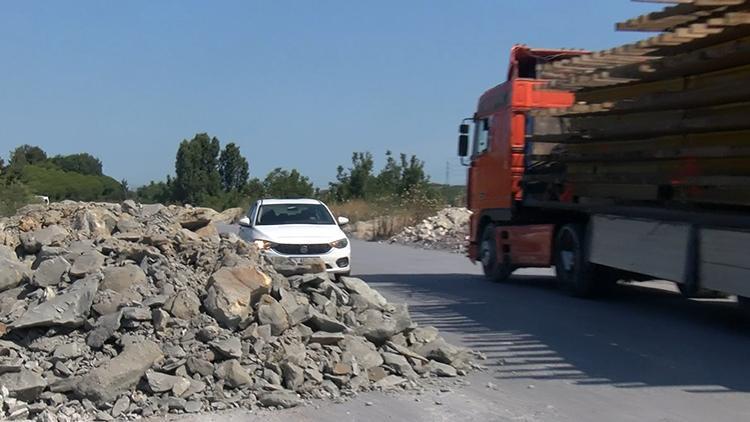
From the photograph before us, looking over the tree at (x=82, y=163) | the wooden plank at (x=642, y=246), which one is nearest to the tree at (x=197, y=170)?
the tree at (x=82, y=163)

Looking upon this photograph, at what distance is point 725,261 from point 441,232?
2197 cm

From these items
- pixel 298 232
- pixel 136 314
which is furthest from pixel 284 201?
pixel 136 314

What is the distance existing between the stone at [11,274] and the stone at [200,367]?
2.40m

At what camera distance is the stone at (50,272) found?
903cm

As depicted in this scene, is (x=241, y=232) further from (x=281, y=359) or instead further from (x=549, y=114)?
(x=281, y=359)

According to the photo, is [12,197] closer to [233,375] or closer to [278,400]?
[233,375]

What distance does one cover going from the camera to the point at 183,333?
27.0 feet

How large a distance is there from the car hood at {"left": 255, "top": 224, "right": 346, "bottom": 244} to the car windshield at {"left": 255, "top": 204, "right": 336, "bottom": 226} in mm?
468

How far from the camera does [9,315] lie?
840 centimetres

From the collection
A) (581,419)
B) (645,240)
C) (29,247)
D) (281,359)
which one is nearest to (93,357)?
(281,359)

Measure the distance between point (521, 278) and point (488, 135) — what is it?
10.5 ft

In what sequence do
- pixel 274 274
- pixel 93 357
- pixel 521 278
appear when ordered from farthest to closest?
pixel 521 278 < pixel 274 274 < pixel 93 357

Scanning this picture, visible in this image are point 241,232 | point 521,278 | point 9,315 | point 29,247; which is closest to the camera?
→ point 9,315

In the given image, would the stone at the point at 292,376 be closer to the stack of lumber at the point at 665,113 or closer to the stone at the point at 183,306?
the stone at the point at 183,306
